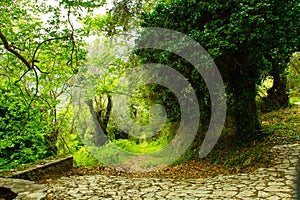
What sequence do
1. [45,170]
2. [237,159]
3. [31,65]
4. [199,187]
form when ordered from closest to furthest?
[199,187] → [31,65] → [45,170] → [237,159]

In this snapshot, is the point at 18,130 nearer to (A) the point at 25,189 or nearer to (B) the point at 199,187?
(A) the point at 25,189

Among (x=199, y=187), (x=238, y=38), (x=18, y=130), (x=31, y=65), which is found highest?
(x=238, y=38)

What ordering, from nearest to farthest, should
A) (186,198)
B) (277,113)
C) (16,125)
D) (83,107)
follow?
(186,198) → (16,125) → (277,113) → (83,107)

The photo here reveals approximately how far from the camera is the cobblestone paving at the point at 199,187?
4.47 meters

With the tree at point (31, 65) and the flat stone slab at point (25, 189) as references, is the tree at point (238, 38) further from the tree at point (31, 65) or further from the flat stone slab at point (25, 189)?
the flat stone slab at point (25, 189)

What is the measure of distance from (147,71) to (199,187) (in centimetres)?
515

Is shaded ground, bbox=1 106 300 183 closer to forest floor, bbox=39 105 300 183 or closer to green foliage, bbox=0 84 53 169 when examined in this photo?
forest floor, bbox=39 105 300 183

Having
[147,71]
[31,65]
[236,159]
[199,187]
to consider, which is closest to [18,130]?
[31,65]

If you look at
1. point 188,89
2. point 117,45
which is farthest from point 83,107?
point 188,89

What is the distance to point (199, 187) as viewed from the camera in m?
5.28

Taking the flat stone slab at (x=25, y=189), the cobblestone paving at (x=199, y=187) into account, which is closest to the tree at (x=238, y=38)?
the cobblestone paving at (x=199, y=187)

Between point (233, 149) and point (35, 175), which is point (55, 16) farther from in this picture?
point (233, 149)

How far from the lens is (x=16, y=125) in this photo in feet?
28.8

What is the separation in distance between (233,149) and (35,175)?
5.58 meters
